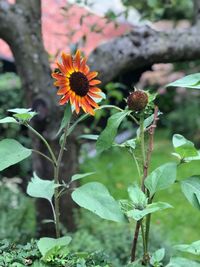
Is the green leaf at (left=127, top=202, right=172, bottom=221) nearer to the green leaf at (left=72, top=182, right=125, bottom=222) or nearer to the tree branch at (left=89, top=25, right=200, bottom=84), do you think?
the green leaf at (left=72, top=182, right=125, bottom=222)

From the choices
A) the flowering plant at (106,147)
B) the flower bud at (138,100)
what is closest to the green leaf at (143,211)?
the flowering plant at (106,147)

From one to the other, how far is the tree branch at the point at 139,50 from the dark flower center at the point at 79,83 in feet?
5.12

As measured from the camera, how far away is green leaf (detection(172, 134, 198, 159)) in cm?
134

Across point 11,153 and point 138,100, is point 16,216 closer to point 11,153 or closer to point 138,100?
point 11,153

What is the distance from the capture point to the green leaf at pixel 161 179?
1.31 metres

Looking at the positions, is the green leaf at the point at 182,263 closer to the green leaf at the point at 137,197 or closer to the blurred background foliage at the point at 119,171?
the green leaf at the point at 137,197

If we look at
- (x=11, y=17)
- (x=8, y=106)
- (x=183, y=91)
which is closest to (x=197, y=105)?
(x=183, y=91)

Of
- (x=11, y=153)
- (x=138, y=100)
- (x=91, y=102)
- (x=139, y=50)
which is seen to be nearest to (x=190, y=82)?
(x=138, y=100)

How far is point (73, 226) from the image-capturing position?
3385 millimetres

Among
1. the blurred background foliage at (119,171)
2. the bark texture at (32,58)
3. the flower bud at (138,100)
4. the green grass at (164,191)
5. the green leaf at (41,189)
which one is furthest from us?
the green grass at (164,191)

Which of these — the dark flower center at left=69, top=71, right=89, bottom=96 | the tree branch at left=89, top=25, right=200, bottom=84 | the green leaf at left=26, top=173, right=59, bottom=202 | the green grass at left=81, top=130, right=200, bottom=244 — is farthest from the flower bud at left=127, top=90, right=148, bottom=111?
the green grass at left=81, top=130, right=200, bottom=244

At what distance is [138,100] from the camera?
1.33 meters

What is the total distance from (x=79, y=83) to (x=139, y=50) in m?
1.61

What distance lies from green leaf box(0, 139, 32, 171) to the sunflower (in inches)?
6.7
